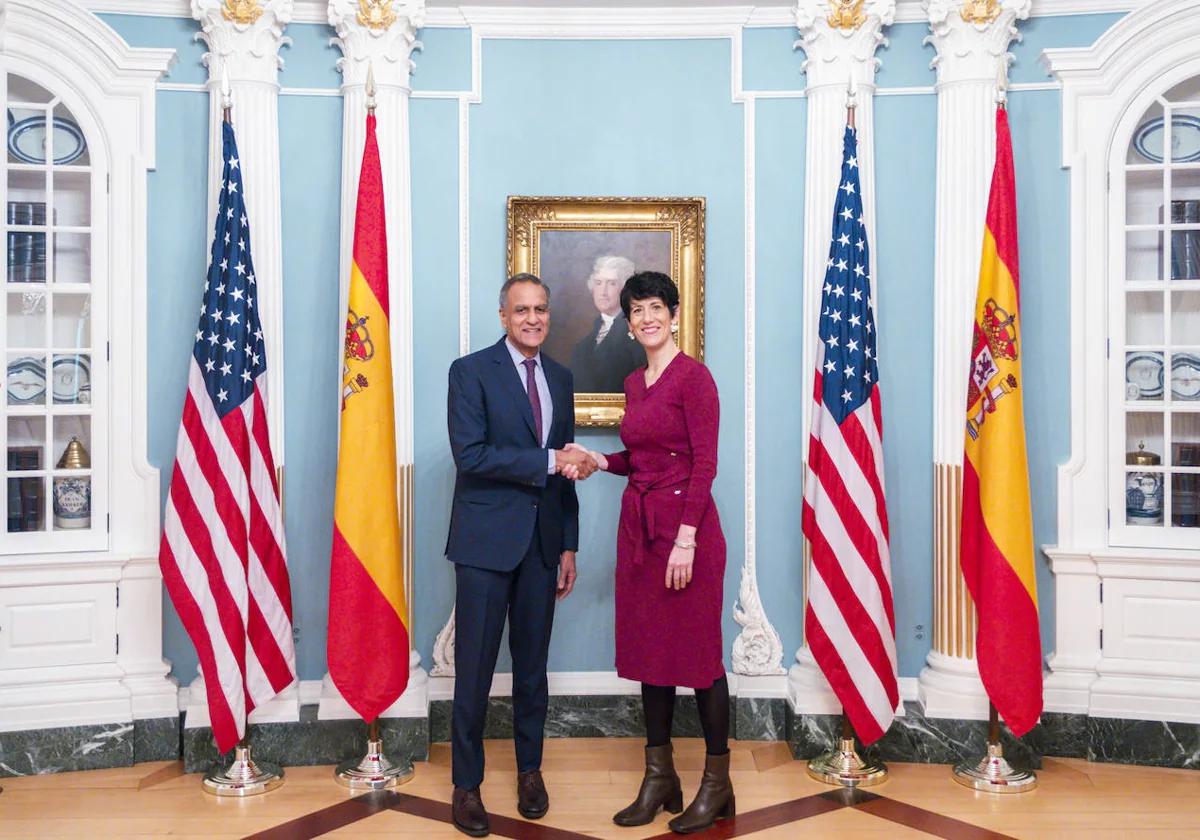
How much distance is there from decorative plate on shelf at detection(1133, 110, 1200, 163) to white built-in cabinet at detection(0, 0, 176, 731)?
4188 mm

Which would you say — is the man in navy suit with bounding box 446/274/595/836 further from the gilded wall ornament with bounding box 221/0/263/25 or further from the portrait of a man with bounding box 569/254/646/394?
the gilded wall ornament with bounding box 221/0/263/25

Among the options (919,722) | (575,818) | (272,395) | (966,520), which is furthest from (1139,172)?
(272,395)

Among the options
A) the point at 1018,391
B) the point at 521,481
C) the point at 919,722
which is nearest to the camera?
the point at 521,481

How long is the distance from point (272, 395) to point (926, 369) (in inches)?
111

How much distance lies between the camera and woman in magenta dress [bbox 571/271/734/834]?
3.13 m

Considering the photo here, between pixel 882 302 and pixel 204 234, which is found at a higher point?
pixel 204 234

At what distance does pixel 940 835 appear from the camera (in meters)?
3.22

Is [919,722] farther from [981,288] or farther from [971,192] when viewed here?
[971,192]

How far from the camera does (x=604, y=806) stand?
3459 millimetres

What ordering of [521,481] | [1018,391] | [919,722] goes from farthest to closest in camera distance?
[919,722] → [1018,391] → [521,481]

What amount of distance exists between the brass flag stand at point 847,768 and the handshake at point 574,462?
154cm

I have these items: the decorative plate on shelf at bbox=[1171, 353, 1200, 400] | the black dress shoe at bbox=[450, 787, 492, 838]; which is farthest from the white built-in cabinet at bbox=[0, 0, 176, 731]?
the decorative plate on shelf at bbox=[1171, 353, 1200, 400]

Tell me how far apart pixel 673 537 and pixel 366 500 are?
4.07 ft

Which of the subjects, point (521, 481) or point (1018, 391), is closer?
point (521, 481)
